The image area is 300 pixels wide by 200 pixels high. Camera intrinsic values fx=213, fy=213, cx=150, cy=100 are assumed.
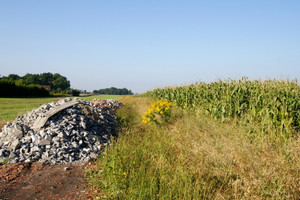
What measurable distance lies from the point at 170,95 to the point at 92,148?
34.6 feet

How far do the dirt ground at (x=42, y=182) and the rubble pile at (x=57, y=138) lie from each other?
42cm

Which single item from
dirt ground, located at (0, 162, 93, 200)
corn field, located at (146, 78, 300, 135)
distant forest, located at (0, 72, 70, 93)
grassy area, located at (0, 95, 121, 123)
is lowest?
dirt ground, located at (0, 162, 93, 200)

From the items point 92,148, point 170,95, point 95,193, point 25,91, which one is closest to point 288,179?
point 95,193

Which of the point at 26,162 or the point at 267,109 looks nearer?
the point at 26,162

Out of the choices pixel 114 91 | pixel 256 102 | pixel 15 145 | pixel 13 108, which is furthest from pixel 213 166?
pixel 114 91

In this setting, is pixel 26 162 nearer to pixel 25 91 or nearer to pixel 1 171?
pixel 1 171

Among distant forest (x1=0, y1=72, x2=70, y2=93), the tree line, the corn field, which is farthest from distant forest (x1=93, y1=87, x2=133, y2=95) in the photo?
the corn field

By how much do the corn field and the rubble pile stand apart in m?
4.67

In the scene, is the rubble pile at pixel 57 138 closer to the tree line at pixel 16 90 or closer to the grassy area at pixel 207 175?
the grassy area at pixel 207 175

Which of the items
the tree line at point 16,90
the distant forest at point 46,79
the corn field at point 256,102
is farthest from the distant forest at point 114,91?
the corn field at point 256,102

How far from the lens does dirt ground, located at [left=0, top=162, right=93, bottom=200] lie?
4164 millimetres

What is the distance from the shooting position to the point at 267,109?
6.55 meters

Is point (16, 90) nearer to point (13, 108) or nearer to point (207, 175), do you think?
point (13, 108)

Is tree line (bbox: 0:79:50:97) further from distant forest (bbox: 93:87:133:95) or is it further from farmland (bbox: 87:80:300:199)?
distant forest (bbox: 93:87:133:95)
